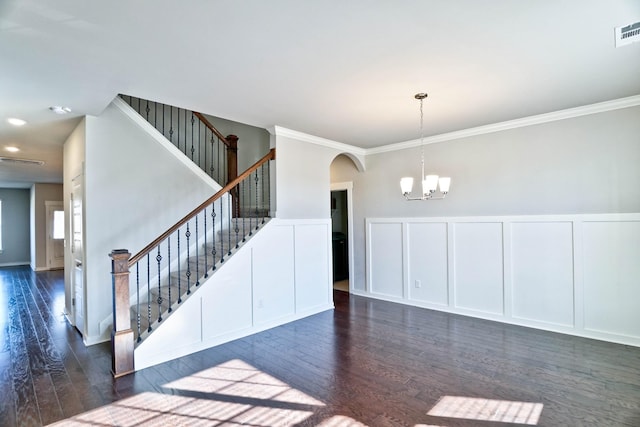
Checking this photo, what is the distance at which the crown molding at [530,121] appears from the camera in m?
3.77

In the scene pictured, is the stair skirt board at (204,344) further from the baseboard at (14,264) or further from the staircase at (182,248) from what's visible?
the baseboard at (14,264)

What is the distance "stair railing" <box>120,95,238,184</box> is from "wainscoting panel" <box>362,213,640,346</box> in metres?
3.12

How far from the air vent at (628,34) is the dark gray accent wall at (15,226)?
15.2m

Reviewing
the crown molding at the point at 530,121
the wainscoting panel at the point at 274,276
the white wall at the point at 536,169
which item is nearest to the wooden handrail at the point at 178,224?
the wainscoting panel at the point at 274,276

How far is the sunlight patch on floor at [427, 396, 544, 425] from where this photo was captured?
239cm

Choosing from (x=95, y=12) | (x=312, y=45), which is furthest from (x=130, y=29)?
(x=312, y=45)

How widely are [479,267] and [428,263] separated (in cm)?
79

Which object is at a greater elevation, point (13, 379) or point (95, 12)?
point (95, 12)

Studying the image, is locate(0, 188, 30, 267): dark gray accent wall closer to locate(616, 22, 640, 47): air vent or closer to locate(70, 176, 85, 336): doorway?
locate(70, 176, 85, 336): doorway

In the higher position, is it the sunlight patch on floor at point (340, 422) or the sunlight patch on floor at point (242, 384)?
the sunlight patch on floor at point (340, 422)

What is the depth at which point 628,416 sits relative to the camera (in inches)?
94.0

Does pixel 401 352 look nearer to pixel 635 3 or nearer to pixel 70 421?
pixel 70 421

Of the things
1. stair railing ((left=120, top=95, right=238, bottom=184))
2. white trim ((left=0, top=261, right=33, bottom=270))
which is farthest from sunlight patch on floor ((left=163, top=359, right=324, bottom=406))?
white trim ((left=0, top=261, right=33, bottom=270))

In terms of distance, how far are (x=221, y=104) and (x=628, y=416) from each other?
4627mm
